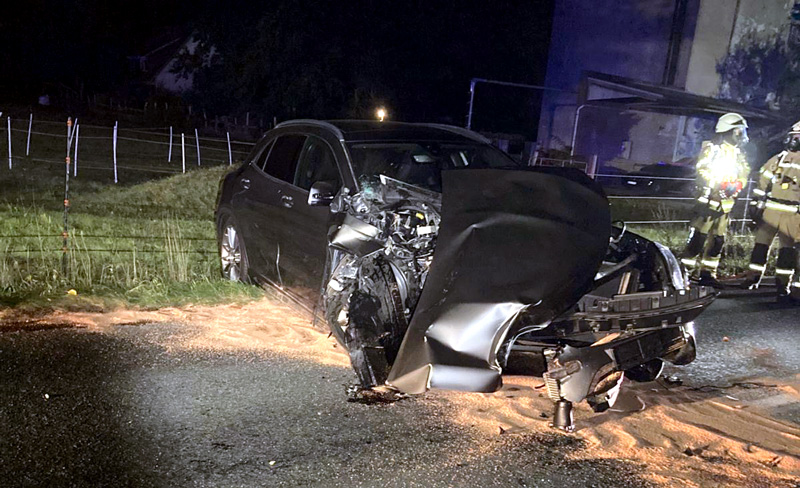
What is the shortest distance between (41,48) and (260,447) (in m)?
50.0

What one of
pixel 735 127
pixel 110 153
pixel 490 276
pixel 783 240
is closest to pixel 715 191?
pixel 735 127

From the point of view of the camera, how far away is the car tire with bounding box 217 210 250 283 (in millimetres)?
7184

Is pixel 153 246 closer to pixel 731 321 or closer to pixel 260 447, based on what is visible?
pixel 260 447

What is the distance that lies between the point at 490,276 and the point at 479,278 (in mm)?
63

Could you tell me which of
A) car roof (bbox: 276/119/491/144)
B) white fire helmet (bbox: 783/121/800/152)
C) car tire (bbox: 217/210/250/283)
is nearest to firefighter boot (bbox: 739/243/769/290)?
white fire helmet (bbox: 783/121/800/152)

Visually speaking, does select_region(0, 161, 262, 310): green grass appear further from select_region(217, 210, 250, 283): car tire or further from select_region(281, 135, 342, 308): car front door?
select_region(281, 135, 342, 308): car front door

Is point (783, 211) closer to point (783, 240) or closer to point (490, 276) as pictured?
point (783, 240)

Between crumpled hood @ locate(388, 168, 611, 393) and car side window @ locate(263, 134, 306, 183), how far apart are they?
2420mm

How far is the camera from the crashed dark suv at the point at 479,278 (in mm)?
4008

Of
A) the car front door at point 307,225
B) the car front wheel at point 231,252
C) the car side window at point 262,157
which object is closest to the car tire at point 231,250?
the car front wheel at point 231,252

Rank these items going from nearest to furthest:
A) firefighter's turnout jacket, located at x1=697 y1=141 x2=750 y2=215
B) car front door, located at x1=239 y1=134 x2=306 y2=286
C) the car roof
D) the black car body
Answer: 1. the car roof
2. car front door, located at x1=239 y1=134 x2=306 y2=286
3. firefighter's turnout jacket, located at x1=697 y1=141 x2=750 y2=215
4. the black car body

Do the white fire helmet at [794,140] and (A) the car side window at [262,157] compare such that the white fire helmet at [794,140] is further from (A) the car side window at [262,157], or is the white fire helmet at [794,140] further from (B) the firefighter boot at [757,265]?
(A) the car side window at [262,157]

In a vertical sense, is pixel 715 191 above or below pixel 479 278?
above

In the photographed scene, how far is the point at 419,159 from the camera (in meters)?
6.02
